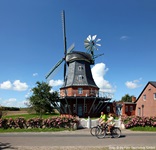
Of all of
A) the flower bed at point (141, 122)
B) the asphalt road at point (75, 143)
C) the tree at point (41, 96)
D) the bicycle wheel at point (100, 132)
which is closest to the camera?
the asphalt road at point (75, 143)

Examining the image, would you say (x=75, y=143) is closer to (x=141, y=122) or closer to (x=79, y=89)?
(x=141, y=122)

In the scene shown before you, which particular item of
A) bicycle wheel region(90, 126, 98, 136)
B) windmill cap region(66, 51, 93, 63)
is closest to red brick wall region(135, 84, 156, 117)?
windmill cap region(66, 51, 93, 63)

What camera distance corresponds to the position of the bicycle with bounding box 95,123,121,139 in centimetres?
1240

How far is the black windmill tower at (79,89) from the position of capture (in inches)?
1325

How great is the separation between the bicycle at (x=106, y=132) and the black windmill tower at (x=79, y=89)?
19266 mm

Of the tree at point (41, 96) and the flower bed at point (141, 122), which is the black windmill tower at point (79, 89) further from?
the flower bed at point (141, 122)

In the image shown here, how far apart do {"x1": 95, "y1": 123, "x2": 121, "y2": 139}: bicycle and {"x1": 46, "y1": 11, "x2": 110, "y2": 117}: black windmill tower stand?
19.3 meters

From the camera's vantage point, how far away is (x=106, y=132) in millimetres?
12609

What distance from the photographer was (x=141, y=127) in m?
16.2

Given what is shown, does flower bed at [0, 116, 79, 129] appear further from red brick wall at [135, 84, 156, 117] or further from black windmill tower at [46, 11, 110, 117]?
red brick wall at [135, 84, 156, 117]

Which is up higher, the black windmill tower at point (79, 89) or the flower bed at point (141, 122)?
the black windmill tower at point (79, 89)

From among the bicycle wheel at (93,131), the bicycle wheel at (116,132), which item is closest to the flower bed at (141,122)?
the bicycle wheel at (93,131)

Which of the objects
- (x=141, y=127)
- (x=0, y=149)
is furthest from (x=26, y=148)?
(x=141, y=127)

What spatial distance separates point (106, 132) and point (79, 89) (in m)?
21.5
